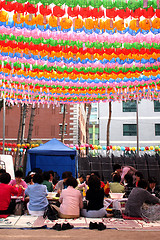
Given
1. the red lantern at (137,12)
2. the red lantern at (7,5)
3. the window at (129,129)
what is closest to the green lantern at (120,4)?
the red lantern at (137,12)

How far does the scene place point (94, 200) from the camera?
22.8 ft

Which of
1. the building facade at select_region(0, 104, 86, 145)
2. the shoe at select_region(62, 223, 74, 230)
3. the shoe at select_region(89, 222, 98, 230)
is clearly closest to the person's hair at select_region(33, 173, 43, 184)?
the shoe at select_region(62, 223, 74, 230)

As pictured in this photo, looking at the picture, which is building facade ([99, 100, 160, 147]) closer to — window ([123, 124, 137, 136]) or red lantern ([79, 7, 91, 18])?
window ([123, 124, 137, 136])

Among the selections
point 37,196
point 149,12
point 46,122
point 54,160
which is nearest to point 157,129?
point 46,122

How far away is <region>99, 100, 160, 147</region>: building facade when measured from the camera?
42656 mm

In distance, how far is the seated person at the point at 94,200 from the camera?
688cm

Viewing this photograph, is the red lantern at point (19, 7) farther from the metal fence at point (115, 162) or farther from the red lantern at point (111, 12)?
the metal fence at point (115, 162)

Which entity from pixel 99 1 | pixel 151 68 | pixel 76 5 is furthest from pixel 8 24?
pixel 151 68

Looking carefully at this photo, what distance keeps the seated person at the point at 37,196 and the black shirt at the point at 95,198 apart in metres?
1.08

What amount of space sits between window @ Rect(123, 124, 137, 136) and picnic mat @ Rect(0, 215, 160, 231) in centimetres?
Answer: 3634

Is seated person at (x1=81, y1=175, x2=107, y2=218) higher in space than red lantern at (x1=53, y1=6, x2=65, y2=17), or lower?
lower

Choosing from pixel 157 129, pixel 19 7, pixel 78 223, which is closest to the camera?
pixel 19 7

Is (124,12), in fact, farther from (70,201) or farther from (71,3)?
(70,201)

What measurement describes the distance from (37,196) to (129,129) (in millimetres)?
36416
